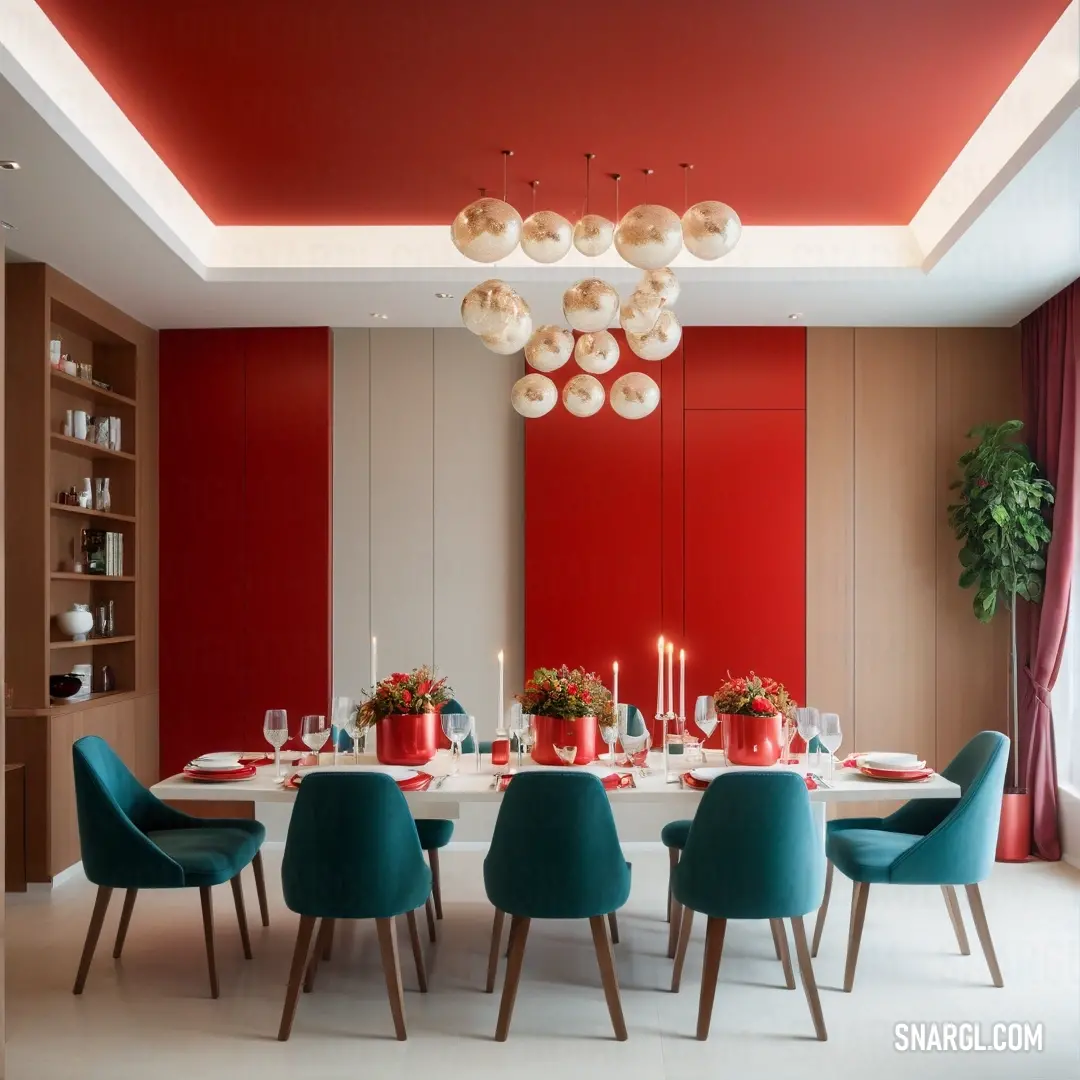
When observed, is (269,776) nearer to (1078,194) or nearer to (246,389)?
(246,389)

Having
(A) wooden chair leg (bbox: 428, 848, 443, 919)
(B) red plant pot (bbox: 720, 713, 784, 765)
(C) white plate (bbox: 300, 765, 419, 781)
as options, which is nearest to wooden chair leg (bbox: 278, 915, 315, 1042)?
(C) white plate (bbox: 300, 765, 419, 781)

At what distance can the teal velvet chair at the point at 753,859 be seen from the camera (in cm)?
301

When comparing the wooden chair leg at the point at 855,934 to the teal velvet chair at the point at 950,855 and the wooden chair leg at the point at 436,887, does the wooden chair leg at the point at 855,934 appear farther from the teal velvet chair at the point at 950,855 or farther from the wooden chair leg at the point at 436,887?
the wooden chair leg at the point at 436,887

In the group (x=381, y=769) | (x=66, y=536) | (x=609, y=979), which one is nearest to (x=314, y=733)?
(x=381, y=769)

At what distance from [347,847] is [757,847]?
47.9 inches

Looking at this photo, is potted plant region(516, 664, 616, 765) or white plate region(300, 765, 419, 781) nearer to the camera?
white plate region(300, 765, 419, 781)

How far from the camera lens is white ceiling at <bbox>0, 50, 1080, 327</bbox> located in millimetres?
3633

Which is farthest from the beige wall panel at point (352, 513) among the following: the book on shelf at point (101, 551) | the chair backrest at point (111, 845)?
the chair backrest at point (111, 845)

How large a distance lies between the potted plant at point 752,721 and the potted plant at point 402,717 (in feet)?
3.32

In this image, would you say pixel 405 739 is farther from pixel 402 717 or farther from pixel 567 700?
pixel 567 700

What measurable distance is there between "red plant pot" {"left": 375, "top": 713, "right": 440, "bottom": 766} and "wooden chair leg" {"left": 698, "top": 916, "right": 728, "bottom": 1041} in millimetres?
1200

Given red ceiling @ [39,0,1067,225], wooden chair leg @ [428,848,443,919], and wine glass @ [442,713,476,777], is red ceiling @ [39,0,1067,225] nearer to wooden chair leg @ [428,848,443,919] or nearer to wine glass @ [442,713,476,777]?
wine glass @ [442,713,476,777]

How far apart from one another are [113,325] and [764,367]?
3.46 meters

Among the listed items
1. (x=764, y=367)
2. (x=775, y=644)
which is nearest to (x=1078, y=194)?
(x=764, y=367)
